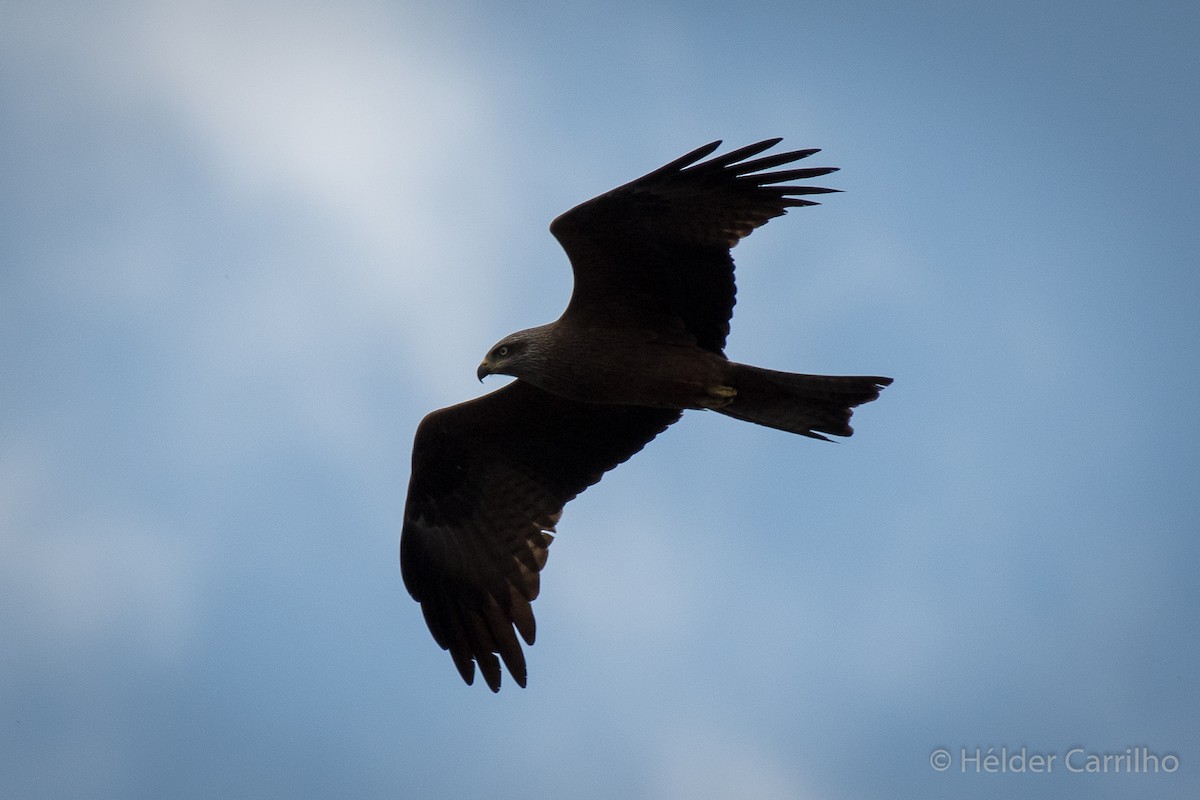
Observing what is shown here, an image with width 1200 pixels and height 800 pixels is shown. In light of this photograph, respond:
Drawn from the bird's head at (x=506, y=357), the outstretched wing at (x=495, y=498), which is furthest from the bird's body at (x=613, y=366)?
the outstretched wing at (x=495, y=498)

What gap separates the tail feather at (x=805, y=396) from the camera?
334 inches

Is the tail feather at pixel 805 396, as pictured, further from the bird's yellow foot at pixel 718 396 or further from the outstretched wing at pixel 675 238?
the outstretched wing at pixel 675 238

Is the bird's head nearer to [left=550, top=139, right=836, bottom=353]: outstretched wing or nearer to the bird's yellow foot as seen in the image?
[left=550, top=139, right=836, bottom=353]: outstretched wing

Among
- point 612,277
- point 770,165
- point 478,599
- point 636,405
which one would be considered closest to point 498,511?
point 478,599

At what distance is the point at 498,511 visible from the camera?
969cm

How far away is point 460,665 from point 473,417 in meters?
1.93

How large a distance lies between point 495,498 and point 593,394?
1.63 metres

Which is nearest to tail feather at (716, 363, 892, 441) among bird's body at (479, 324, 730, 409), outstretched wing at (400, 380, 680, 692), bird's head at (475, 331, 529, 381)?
bird's body at (479, 324, 730, 409)

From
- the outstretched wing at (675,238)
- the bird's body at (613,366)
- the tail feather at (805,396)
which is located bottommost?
the tail feather at (805,396)

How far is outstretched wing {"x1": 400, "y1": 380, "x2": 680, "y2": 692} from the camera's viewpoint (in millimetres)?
9305

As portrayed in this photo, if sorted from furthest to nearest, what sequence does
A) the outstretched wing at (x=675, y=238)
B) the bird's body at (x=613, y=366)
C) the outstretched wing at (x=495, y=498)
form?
the outstretched wing at (x=495, y=498)
the bird's body at (x=613, y=366)
the outstretched wing at (x=675, y=238)

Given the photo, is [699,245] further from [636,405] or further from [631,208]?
[636,405]

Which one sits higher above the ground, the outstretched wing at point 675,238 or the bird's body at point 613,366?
the outstretched wing at point 675,238

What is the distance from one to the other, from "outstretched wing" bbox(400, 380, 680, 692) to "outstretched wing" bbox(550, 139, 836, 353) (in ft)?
2.99
